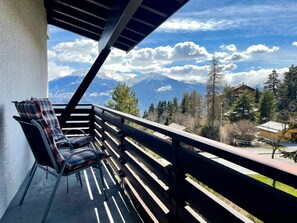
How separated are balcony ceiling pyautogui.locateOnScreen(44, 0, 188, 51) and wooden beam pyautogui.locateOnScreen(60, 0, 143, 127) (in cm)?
6

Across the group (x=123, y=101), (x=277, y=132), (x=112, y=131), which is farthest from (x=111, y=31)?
(x=277, y=132)

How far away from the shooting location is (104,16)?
403cm

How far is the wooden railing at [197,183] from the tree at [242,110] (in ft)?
106

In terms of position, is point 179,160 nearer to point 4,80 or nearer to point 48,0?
point 4,80

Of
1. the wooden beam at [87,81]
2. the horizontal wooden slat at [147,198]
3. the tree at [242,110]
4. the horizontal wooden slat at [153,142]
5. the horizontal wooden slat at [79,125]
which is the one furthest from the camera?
the tree at [242,110]

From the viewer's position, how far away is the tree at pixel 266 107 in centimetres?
3244

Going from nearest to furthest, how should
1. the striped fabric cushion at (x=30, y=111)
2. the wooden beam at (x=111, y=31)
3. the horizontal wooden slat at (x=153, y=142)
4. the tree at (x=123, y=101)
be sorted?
the horizontal wooden slat at (x=153, y=142) < the striped fabric cushion at (x=30, y=111) < the wooden beam at (x=111, y=31) < the tree at (x=123, y=101)

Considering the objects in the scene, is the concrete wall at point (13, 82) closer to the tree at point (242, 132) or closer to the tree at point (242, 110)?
the tree at point (242, 132)

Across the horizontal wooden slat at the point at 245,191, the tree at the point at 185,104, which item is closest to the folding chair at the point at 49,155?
the horizontal wooden slat at the point at 245,191

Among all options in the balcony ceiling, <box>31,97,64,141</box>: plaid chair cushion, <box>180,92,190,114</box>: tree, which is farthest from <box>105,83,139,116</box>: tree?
<box>31,97,64,141</box>: plaid chair cushion

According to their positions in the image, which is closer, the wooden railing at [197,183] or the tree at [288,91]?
the wooden railing at [197,183]

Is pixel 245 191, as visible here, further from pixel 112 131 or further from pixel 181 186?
pixel 112 131

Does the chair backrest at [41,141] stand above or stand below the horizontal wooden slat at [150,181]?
above

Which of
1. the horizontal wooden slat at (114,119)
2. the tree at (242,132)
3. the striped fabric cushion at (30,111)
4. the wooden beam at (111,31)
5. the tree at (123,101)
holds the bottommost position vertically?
the tree at (242,132)
